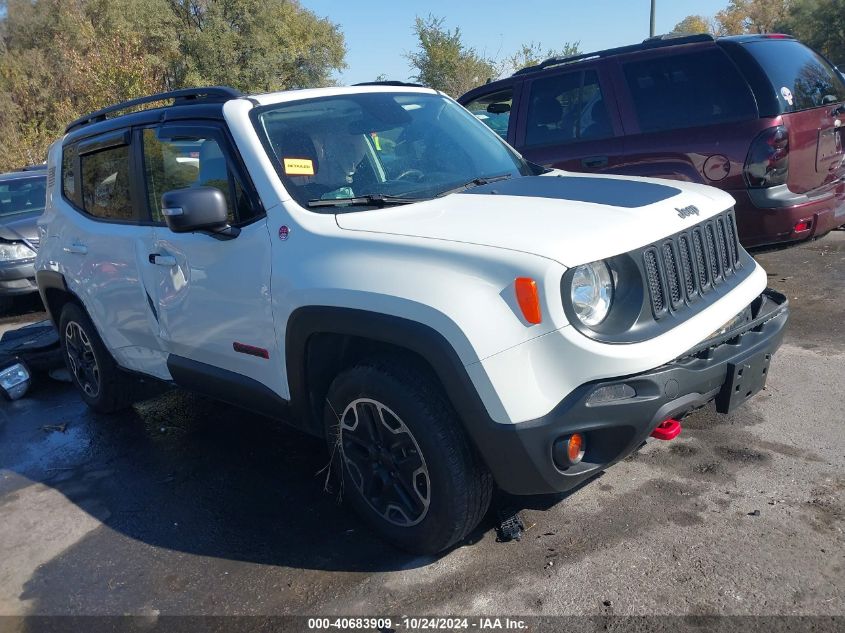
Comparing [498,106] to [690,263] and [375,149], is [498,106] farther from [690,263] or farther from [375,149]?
[690,263]

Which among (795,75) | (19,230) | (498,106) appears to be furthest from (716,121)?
Answer: (19,230)

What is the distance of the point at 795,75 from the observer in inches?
228

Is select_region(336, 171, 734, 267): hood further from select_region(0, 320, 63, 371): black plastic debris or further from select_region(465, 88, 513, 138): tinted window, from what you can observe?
select_region(0, 320, 63, 371): black plastic debris

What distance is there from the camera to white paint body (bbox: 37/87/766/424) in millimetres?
2572

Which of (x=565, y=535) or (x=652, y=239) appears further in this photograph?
(x=565, y=535)

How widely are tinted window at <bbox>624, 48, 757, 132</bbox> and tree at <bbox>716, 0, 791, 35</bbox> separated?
122 feet

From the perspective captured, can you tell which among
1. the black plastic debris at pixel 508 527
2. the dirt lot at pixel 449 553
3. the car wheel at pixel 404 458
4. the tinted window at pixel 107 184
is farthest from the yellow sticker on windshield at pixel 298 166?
the black plastic debris at pixel 508 527

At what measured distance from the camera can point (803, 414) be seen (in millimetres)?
4121

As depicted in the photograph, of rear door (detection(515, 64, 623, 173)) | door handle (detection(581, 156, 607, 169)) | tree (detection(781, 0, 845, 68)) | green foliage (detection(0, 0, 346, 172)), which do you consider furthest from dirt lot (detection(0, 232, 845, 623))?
tree (detection(781, 0, 845, 68))

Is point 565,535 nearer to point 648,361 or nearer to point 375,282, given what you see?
point 648,361

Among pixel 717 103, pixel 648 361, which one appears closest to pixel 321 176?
pixel 648 361

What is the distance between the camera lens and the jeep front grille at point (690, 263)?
9.37ft

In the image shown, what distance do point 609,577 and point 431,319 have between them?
1238mm

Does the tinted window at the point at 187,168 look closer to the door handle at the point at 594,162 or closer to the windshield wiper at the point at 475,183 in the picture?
the windshield wiper at the point at 475,183
